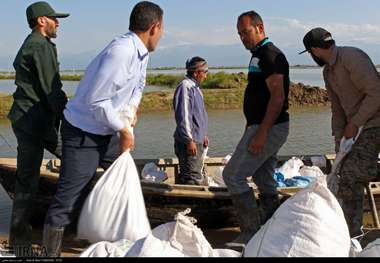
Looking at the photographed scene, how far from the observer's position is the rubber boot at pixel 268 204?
4.78m

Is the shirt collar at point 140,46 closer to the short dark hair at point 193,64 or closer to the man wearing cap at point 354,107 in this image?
the man wearing cap at point 354,107

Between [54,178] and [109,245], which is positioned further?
[54,178]

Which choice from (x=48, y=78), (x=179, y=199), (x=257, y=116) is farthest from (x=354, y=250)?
(x=48, y=78)

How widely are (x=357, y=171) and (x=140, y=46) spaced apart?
6.77 ft

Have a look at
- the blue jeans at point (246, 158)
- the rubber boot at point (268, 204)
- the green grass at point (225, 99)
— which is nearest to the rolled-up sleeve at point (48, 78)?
the blue jeans at point (246, 158)

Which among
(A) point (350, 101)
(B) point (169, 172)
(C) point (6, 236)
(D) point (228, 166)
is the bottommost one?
(C) point (6, 236)

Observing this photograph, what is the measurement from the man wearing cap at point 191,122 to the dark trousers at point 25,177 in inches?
59.1

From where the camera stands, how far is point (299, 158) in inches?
272

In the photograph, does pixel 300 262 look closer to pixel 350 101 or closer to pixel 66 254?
pixel 350 101

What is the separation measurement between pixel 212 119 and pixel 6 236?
43.2 feet

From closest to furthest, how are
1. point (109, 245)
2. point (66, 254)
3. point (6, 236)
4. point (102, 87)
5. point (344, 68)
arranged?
1. point (109, 245)
2. point (102, 87)
3. point (344, 68)
4. point (66, 254)
5. point (6, 236)

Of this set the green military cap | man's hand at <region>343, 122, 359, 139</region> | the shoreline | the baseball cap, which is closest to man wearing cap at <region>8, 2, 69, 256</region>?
the green military cap

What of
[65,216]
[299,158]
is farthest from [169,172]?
[65,216]

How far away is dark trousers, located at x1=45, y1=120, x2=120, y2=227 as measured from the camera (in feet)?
11.6
